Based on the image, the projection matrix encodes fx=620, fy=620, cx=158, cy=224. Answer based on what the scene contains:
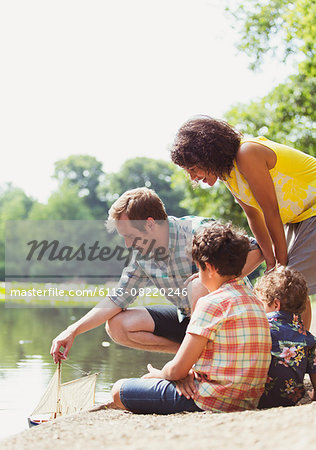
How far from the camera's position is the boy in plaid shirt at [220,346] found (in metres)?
3.01

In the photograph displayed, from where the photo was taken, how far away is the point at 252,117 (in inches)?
896

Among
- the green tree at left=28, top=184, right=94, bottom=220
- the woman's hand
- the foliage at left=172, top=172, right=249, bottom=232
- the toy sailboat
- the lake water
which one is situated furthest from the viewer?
the green tree at left=28, top=184, right=94, bottom=220

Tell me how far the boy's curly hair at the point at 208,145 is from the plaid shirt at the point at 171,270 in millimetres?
599

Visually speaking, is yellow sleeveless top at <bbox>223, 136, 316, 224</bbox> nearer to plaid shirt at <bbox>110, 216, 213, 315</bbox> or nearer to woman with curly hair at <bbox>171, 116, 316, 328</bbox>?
woman with curly hair at <bbox>171, 116, 316, 328</bbox>

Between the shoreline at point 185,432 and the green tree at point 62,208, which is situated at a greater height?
the green tree at point 62,208

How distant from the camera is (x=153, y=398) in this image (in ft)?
10.7

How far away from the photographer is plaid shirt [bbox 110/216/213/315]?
13.6ft

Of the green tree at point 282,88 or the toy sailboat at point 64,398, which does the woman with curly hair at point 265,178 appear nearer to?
the toy sailboat at point 64,398

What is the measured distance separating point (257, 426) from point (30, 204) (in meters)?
56.8

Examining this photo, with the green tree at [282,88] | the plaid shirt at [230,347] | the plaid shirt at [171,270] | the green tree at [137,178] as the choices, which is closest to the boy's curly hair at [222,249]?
the plaid shirt at [230,347]

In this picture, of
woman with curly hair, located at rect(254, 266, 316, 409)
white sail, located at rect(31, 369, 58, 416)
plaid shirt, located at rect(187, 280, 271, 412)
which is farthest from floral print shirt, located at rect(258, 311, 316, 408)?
white sail, located at rect(31, 369, 58, 416)

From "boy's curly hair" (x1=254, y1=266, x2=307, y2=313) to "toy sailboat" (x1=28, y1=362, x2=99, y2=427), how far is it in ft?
6.69

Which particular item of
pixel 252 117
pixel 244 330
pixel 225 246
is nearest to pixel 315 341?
pixel 244 330

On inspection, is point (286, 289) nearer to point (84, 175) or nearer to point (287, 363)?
point (287, 363)
